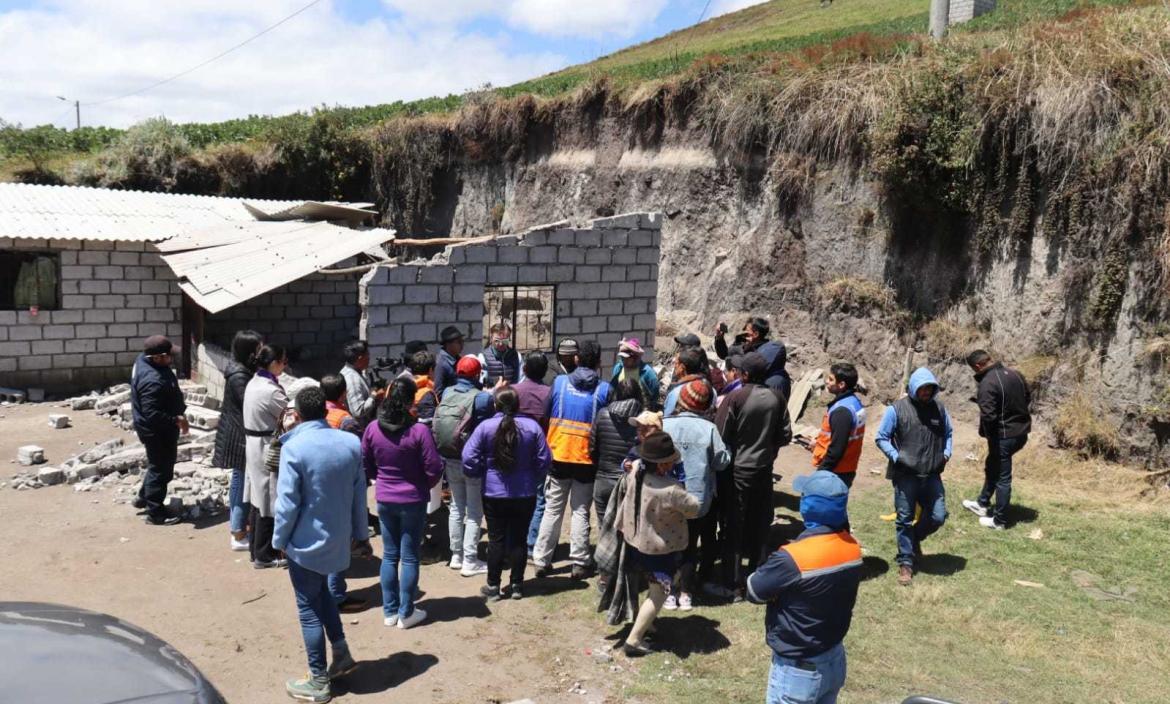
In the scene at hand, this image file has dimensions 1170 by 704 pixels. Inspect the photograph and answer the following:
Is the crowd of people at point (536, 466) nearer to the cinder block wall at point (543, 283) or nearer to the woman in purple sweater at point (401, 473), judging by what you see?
the woman in purple sweater at point (401, 473)

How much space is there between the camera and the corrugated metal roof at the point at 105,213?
44.2ft

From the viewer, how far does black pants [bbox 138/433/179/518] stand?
7875 mm

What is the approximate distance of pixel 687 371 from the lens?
6.69 m

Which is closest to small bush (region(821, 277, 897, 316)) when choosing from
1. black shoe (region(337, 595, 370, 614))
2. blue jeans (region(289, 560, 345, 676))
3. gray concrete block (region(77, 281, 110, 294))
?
black shoe (region(337, 595, 370, 614))

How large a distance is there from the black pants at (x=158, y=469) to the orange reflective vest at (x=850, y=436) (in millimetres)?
5893

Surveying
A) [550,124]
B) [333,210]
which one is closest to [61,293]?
[333,210]

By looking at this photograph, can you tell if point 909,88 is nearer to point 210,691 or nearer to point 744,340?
point 744,340

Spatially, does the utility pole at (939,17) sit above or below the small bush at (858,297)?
above

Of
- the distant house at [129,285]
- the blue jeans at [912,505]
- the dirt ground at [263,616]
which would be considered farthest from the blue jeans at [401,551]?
the distant house at [129,285]

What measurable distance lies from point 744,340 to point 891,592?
288cm

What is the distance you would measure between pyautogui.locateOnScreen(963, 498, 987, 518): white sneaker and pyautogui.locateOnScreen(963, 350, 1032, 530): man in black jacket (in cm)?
21

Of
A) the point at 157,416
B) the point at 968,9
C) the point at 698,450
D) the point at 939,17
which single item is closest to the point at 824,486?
the point at 698,450

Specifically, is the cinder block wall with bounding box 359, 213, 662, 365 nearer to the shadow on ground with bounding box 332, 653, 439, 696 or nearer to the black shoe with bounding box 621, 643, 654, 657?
the shadow on ground with bounding box 332, 653, 439, 696

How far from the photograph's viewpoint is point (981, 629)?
6.18 metres
